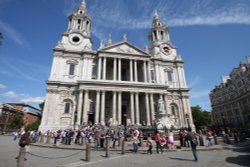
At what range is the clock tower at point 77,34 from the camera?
33.9m

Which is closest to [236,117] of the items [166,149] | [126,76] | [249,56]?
[249,56]

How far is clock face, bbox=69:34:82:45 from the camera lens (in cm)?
3456

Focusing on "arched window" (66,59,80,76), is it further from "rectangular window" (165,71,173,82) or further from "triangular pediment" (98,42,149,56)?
"rectangular window" (165,71,173,82)

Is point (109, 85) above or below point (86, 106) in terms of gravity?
above

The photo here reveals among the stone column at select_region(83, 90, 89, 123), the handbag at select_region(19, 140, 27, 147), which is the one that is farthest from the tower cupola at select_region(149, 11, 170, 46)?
the handbag at select_region(19, 140, 27, 147)

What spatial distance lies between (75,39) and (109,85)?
16313 millimetres

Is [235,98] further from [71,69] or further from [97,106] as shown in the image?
[71,69]

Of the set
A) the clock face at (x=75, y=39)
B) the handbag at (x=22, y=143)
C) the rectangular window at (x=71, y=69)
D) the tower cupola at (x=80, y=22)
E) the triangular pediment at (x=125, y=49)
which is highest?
the tower cupola at (x=80, y=22)

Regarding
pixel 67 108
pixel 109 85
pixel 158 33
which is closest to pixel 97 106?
pixel 109 85

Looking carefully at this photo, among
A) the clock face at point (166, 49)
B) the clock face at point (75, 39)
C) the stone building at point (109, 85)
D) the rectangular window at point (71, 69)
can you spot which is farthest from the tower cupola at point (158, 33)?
the rectangular window at point (71, 69)

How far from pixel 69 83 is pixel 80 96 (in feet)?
16.0

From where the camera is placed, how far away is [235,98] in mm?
49906

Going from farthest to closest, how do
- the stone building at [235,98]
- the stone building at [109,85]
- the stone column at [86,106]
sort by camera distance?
the stone building at [235,98] < the stone building at [109,85] < the stone column at [86,106]

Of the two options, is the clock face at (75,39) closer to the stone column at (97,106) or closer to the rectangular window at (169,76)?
the stone column at (97,106)
